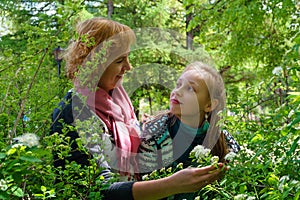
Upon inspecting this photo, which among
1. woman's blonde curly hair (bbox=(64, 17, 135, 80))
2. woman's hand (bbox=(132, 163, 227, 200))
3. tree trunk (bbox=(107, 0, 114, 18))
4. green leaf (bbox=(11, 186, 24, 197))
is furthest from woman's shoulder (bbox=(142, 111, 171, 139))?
tree trunk (bbox=(107, 0, 114, 18))

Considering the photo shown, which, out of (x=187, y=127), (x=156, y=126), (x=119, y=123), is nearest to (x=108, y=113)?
(x=119, y=123)

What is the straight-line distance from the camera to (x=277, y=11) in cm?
521

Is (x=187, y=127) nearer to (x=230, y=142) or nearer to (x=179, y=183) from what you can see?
(x=230, y=142)

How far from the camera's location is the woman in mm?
1624

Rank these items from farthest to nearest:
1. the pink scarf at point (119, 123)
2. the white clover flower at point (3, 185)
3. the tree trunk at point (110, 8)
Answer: the tree trunk at point (110, 8) < the pink scarf at point (119, 123) < the white clover flower at point (3, 185)

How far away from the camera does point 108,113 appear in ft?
6.93

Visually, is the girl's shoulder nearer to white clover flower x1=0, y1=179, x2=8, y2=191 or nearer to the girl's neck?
the girl's neck

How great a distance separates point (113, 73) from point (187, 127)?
0.50 m

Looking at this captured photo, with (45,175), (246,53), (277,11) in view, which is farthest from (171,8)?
(45,175)

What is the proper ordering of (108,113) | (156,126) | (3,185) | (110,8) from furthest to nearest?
(110,8) < (156,126) < (108,113) < (3,185)

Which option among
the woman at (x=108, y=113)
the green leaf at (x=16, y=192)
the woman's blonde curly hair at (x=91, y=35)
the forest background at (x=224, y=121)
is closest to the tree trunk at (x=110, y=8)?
the forest background at (x=224, y=121)

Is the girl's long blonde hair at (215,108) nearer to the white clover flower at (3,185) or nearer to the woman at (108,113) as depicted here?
the woman at (108,113)

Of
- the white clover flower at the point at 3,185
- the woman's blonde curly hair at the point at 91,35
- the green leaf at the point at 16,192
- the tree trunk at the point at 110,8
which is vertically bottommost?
the tree trunk at the point at 110,8

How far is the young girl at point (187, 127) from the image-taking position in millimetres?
2189
